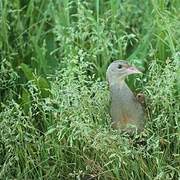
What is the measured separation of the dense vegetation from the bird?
5 cm

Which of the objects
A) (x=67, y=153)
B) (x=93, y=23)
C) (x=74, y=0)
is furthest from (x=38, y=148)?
(x=74, y=0)

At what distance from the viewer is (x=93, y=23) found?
3.22m

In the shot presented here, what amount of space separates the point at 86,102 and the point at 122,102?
143 mm

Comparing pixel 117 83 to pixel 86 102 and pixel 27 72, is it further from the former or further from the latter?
pixel 27 72

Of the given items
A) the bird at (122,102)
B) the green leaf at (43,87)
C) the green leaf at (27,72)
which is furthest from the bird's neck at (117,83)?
the green leaf at (27,72)

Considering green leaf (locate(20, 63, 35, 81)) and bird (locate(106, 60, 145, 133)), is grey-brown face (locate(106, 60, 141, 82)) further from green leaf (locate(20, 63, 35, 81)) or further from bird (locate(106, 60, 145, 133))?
green leaf (locate(20, 63, 35, 81))

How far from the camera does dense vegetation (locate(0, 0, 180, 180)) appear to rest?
271cm

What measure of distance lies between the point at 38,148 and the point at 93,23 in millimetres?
674

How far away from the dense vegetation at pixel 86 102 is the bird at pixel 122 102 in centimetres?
5

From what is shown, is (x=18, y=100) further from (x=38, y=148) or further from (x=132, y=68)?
(x=132, y=68)

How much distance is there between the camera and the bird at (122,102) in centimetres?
282

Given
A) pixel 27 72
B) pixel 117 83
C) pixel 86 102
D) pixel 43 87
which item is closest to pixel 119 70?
pixel 117 83

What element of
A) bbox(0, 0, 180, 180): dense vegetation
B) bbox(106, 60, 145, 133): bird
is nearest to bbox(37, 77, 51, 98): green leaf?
bbox(0, 0, 180, 180): dense vegetation

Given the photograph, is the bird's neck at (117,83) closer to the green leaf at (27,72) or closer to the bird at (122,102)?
the bird at (122,102)
